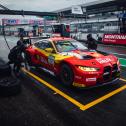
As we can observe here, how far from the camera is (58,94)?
17.5 ft

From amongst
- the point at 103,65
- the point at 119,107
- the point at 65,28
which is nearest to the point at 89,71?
the point at 103,65

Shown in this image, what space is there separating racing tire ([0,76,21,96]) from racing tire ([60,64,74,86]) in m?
1.45

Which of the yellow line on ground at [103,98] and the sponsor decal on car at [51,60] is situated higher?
the sponsor decal on car at [51,60]

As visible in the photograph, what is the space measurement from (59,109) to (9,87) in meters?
1.67

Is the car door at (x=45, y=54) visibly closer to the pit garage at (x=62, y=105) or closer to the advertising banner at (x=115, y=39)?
the pit garage at (x=62, y=105)

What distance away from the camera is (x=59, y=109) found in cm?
437

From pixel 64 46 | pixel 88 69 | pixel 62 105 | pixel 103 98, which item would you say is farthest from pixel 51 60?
pixel 103 98

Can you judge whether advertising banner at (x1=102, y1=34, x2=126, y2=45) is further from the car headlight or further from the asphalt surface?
the car headlight

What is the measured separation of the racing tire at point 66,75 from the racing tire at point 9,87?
4.75 feet

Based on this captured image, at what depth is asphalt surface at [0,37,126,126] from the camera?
3836 millimetres

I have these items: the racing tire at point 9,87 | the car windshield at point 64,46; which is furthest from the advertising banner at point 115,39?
the racing tire at point 9,87

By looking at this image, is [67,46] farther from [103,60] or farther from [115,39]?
[115,39]

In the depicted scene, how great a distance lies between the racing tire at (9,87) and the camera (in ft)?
16.8

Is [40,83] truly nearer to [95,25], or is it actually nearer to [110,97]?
[110,97]
